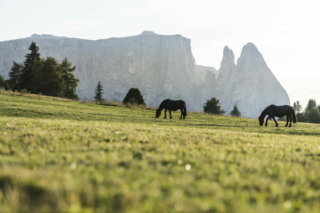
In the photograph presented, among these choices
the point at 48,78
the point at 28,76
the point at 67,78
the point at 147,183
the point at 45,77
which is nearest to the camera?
the point at 147,183

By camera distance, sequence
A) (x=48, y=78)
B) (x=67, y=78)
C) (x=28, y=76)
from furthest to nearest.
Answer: (x=67, y=78)
(x=28, y=76)
(x=48, y=78)

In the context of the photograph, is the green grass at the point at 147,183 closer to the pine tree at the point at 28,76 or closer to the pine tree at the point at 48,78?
the pine tree at the point at 48,78

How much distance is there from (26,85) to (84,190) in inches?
2739

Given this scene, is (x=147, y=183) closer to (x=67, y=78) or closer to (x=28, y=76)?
(x=67, y=78)

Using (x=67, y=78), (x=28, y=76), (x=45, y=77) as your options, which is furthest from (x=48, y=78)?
(x=28, y=76)

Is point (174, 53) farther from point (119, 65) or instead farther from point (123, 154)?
point (123, 154)

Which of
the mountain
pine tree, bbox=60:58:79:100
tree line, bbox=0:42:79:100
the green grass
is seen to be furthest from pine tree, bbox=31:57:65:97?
the mountain

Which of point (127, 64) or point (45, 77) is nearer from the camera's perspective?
point (45, 77)

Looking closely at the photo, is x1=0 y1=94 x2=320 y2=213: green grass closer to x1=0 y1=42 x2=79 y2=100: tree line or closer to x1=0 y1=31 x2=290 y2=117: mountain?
x1=0 y1=42 x2=79 y2=100: tree line

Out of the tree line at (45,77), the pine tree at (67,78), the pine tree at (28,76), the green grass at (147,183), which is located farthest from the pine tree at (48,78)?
the green grass at (147,183)

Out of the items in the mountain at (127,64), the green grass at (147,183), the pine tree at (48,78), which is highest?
the mountain at (127,64)

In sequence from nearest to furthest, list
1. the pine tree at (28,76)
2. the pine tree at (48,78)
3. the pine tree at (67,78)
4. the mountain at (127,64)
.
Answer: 1. the pine tree at (48,78)
2. the pine tree at (28,76)
3. the pine tree at (67,78)
4. the mountain at (127,64)

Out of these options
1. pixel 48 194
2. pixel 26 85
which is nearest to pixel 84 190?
pixel 48 194

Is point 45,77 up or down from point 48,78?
up
